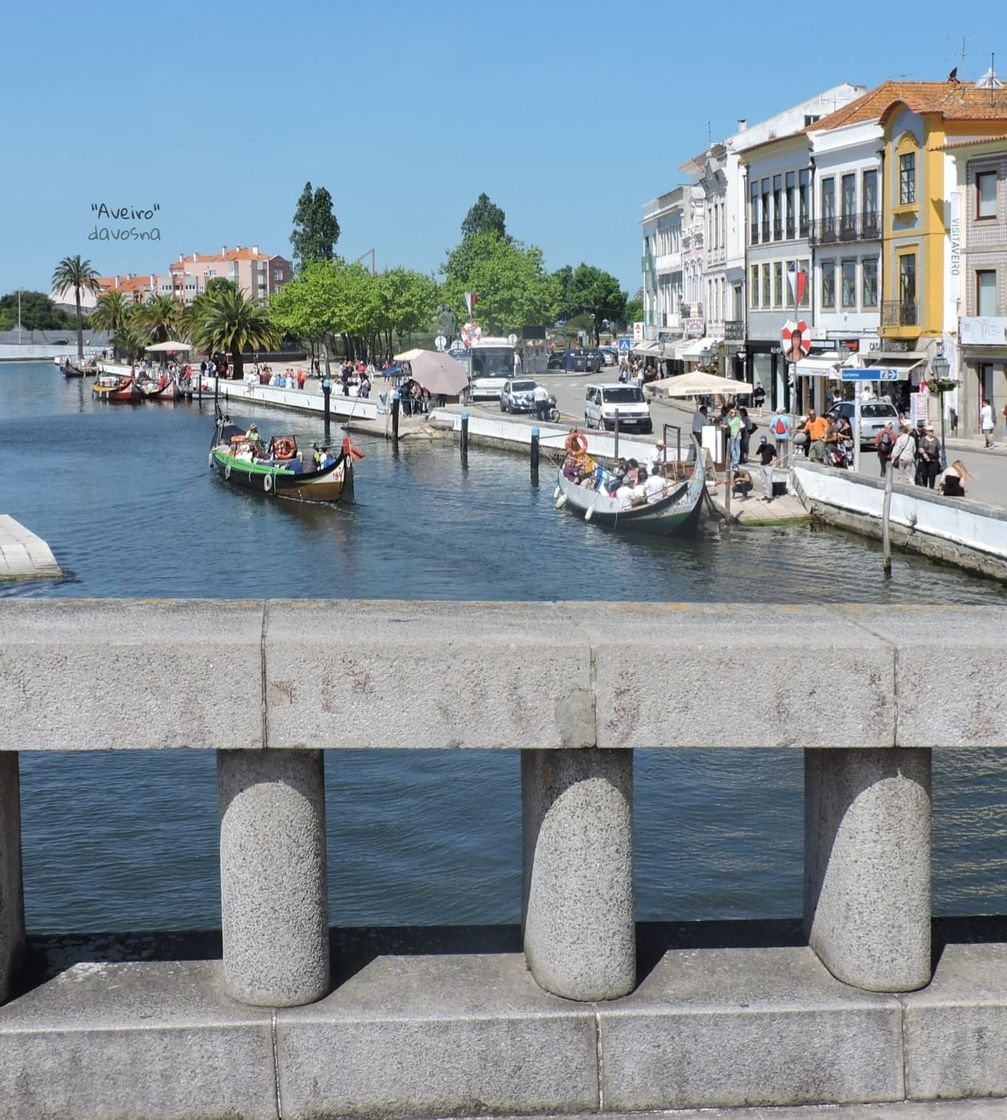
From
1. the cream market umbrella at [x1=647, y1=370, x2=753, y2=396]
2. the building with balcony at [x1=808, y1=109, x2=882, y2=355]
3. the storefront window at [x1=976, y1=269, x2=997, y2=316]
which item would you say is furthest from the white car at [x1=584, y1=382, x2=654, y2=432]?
the storefront window at [x1=976, y1=269, x2=997, y2=316]

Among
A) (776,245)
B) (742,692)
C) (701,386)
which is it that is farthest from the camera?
(776,245)

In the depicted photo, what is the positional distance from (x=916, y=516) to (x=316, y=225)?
12471cm

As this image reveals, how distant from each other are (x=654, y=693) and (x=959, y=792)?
497 inches

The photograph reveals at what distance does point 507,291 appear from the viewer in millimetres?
132500

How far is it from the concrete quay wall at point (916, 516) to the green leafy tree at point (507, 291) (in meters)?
94.4

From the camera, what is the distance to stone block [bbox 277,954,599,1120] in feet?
16.5

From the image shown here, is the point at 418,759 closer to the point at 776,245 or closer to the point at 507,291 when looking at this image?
the point at 776,245

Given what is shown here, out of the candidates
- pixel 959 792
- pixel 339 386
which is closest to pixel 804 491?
pixel 959 792

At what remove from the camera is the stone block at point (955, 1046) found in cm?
511

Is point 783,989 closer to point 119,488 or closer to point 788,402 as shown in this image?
point 119,488

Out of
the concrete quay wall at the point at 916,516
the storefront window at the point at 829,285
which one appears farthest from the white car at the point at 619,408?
the concrete quay wall at the point at 916,516

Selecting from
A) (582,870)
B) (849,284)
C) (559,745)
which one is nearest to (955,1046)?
(582,870)

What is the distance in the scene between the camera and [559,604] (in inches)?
220

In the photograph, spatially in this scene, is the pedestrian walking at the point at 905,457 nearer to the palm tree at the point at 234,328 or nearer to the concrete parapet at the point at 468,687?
the concrete parapet at the point at 468,687
